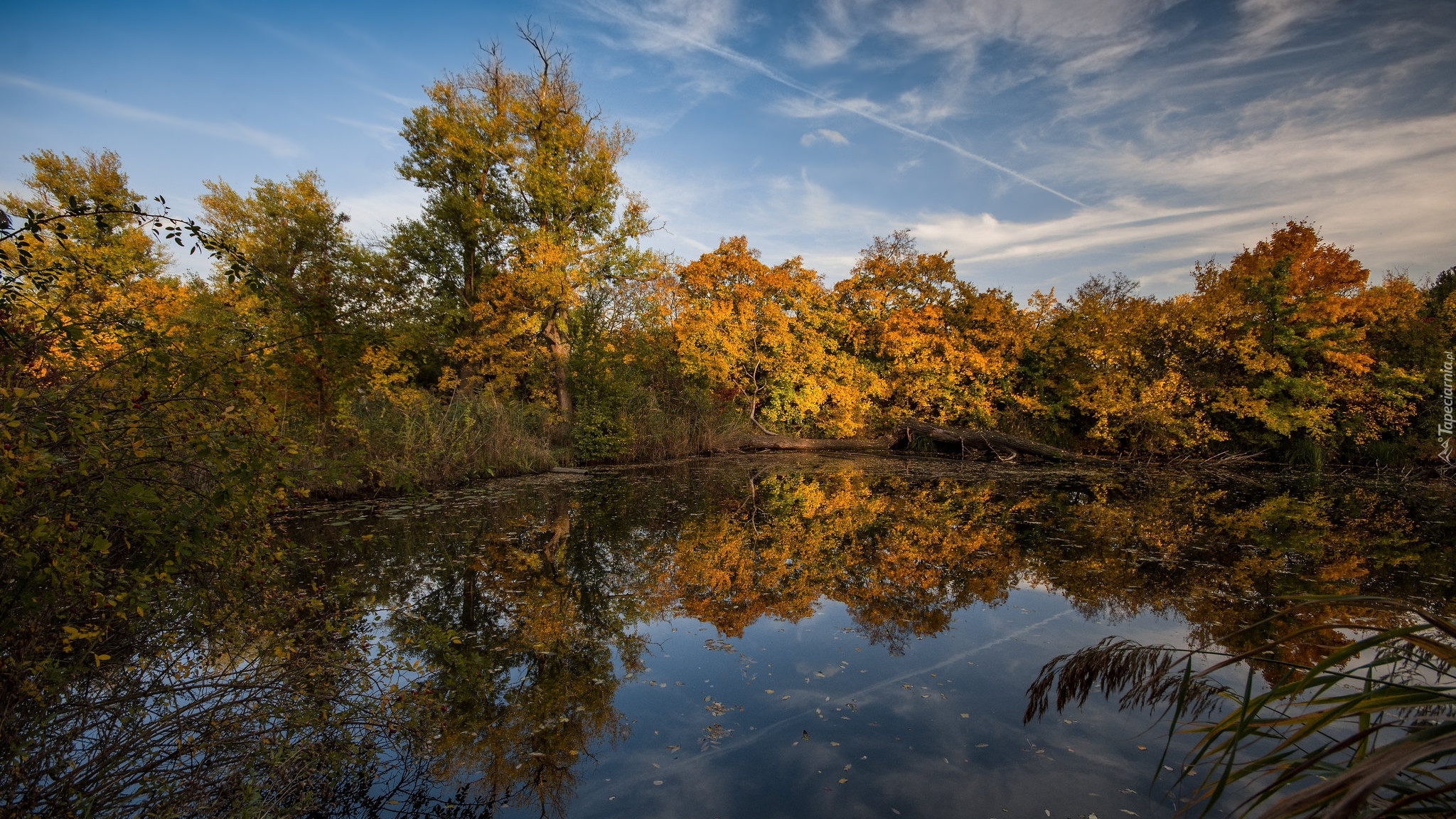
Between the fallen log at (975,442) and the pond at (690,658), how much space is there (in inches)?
338

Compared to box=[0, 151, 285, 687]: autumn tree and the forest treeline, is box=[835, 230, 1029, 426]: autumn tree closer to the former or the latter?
the forest treeline

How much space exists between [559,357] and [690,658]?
17.5 metres

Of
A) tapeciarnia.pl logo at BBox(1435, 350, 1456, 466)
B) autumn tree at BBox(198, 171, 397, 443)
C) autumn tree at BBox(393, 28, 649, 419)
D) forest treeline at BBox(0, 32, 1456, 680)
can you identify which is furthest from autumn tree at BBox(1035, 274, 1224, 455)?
autumn tree at BBox(198, 171, 397, 443)

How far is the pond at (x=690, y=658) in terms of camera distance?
11.2ft

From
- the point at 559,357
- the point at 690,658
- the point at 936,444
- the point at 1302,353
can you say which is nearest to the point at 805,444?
the point at 936,444

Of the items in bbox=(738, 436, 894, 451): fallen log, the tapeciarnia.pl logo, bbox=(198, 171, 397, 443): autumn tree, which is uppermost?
bbox=(198, 171, 397, 443): autumn tree

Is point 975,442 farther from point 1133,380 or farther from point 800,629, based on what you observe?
point 800,629

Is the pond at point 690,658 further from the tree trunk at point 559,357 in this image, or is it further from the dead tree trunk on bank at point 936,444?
the tree trunk at point 559,357

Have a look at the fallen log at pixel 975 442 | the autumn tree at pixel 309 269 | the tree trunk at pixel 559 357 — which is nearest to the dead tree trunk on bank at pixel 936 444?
the fallen log at pixel 975 442

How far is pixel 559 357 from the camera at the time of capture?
21.6m

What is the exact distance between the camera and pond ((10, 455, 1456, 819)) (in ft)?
11.2

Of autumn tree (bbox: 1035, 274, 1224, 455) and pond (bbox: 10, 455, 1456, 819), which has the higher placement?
autumn tree (bbox: 1035, 274, 1224, 455)

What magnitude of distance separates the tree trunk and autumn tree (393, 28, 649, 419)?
0.04m

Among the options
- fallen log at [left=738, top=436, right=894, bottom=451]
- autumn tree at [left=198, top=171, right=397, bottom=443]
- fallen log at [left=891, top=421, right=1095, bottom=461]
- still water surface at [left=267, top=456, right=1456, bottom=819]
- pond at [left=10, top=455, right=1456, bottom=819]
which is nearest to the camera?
pond at [left=10, top=455, right=1456, bottom=819]
